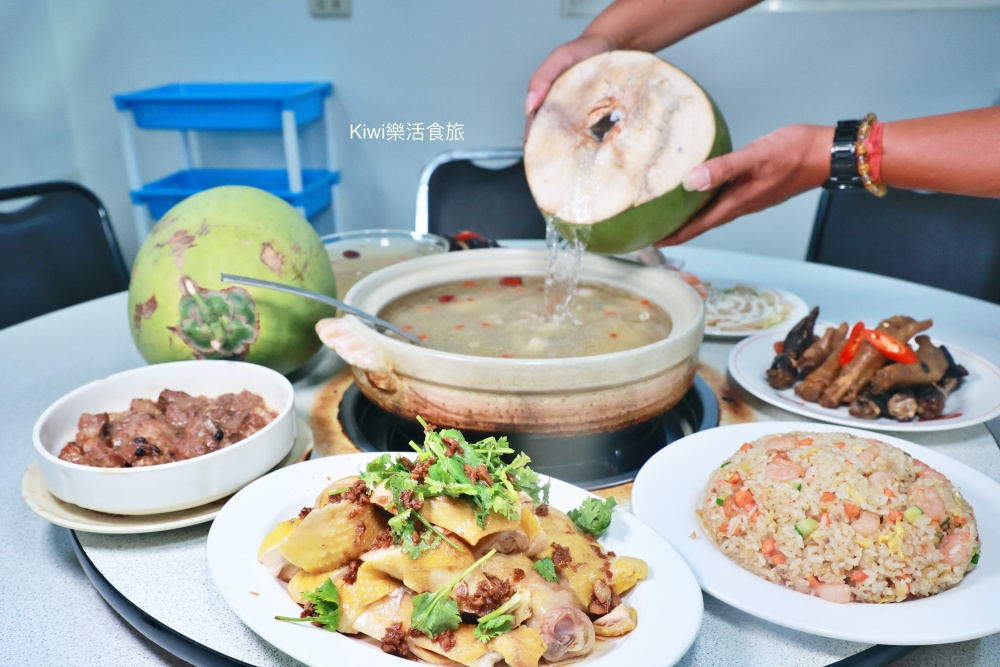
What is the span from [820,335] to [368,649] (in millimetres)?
1139

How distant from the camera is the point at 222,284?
1208 mm

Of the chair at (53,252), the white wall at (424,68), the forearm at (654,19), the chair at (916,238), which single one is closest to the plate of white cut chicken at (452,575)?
the forearm at (654,19)

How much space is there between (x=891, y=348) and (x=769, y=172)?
1.20 feet

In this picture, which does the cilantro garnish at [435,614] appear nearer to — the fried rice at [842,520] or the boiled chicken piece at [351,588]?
the boiled chicken piece at [351,588]

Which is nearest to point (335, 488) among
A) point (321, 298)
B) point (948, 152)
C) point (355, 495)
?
point (355, 495)

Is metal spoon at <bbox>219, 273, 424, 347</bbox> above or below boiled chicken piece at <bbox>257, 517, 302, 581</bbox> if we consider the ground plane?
above

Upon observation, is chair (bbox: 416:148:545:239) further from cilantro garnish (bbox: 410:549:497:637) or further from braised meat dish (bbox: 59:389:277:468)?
cilantro garnish (bbox: 410:549:497:637)

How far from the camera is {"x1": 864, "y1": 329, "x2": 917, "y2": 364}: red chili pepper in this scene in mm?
1269

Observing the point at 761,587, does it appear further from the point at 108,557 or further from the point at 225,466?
the point at 108,557

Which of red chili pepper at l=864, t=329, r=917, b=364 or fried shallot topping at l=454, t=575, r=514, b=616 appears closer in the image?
fried shallot topping at l=454, t=575, r=514, b=616

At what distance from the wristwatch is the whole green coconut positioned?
3.08 ft

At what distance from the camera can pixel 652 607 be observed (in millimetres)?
733

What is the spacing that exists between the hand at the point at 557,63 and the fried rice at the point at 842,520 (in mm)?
771

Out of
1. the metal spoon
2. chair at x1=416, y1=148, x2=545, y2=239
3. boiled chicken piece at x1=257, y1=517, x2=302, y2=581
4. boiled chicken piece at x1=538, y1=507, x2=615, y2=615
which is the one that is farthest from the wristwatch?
chair at x1=416, y1=148, x2=545, y2=239
